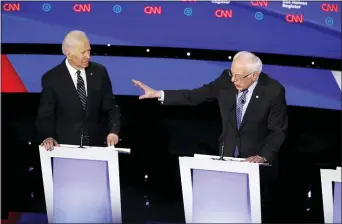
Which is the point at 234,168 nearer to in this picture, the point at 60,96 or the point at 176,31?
the point at 60,96

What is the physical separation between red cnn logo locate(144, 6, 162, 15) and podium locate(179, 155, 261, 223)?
298cm

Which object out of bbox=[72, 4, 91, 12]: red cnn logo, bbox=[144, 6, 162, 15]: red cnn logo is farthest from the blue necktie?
bbox=[72, 4, 91, 12]: red cnn logo

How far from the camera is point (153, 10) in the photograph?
5285 mm

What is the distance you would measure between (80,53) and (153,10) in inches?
56.8

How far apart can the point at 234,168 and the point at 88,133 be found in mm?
2004

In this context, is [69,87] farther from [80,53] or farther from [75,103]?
[80,53]

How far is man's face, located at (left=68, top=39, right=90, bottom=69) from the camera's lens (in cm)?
398

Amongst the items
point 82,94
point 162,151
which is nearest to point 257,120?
point 82,94

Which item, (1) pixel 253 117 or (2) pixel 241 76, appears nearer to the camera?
(2) pixel 241 76

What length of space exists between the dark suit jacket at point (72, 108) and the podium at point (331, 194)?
1.92 meters

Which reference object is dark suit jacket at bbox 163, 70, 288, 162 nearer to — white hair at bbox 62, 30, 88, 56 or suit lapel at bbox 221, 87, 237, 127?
suit lapel at bbox 221, 87, 237, 127

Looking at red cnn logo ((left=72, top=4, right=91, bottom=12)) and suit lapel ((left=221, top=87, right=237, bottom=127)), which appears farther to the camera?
red cnn logo ((left=72, top=4, right=91, bottom=12))

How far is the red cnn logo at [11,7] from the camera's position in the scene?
17.6 feet

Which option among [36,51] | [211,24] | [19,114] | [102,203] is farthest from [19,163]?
[102,203]
